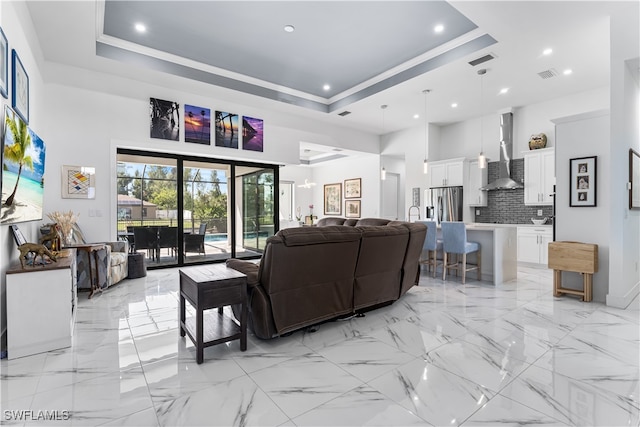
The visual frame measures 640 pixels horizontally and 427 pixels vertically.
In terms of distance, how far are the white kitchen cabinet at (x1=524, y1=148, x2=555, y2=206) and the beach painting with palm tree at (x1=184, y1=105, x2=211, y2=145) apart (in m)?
6.18

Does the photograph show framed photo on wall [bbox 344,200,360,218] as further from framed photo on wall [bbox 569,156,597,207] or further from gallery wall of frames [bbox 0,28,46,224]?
gallery wall of frames [bbox 0,28,46,224]

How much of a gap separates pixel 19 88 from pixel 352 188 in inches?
307

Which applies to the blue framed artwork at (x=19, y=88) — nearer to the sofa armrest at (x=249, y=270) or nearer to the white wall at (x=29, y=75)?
the white wall at (x=29, y=75)

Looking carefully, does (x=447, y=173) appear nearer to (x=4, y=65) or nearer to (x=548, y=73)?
(x=548, y=73)

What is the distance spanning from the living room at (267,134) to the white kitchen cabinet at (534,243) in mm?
545

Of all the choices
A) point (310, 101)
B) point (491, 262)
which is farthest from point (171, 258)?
point (491, 262)

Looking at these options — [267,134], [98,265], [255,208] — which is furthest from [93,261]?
[267,134]

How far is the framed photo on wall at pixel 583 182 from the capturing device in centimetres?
381

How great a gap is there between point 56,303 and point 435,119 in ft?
24.2

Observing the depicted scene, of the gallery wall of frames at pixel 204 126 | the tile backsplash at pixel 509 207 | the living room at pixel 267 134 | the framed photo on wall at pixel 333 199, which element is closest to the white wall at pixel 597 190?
the living room at pixel 267 134

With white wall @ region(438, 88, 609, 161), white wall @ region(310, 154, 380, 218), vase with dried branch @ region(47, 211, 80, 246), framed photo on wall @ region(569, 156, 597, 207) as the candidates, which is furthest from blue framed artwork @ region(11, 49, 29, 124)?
white wall @ region(310, 154, 380, 218)

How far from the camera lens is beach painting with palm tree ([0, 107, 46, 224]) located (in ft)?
8.11

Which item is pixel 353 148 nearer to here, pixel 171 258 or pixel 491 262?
pixel 491 262

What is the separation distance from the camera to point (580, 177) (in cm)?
392
